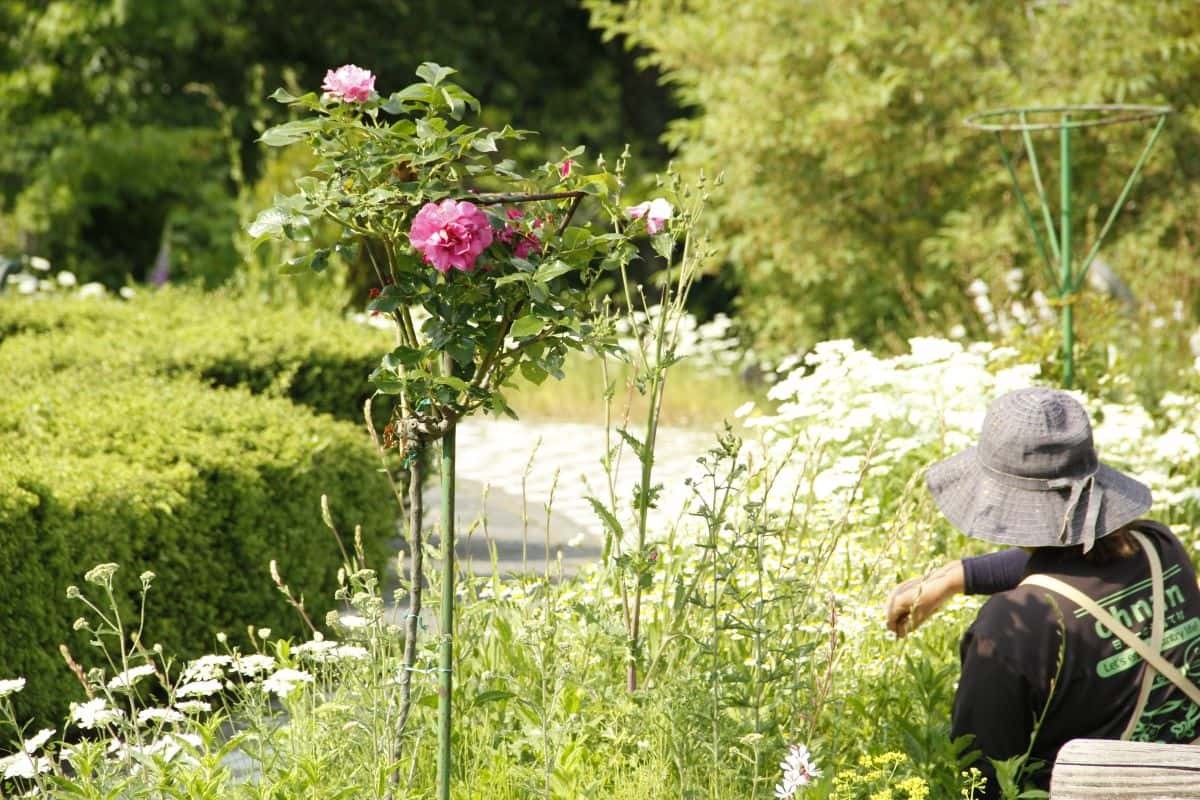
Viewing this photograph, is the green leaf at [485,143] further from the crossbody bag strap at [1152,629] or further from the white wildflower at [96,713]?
the crossbody bag strap at [1152,629]

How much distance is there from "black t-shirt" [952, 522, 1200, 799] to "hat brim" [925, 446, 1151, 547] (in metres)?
0.08

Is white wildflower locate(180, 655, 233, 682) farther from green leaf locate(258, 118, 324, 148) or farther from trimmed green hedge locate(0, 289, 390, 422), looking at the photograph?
trimmed green hedge locate(0, 289, 390, 422)

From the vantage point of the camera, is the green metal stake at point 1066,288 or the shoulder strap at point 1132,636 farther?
the green metal stake at point 1066,288

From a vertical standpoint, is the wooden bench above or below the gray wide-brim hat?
below

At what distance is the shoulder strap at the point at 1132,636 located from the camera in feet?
7.91

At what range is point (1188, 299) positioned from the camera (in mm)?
9516

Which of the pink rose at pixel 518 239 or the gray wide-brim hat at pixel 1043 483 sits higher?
the pink rose at pixel 518 239

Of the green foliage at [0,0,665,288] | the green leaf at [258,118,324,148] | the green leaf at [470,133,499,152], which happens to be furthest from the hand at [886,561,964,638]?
the green foliage at [0,0,665,288]

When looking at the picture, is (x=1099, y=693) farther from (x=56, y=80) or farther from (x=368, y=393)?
(x=56, y=80)

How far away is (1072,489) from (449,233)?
118 cm

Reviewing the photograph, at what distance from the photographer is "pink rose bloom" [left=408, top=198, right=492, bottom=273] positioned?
7.66 feet

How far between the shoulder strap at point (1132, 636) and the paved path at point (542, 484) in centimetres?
207

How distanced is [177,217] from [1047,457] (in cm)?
1346

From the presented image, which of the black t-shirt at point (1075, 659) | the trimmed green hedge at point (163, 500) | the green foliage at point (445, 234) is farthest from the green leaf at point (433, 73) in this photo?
the trimmed green hedge at point (163, 500)
